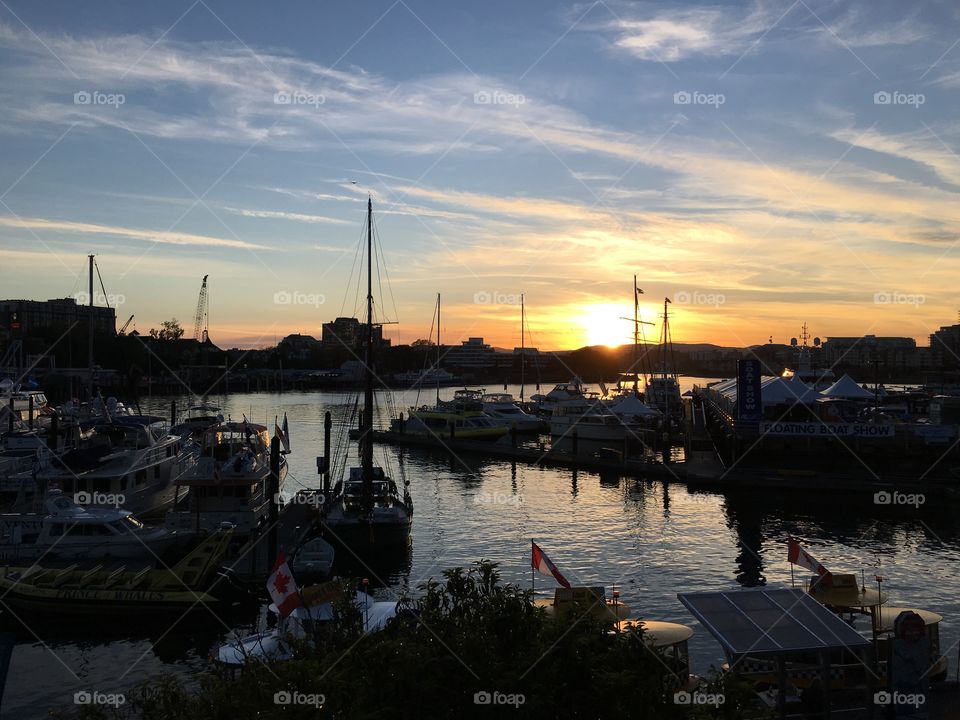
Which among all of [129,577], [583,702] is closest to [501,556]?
[129,577]

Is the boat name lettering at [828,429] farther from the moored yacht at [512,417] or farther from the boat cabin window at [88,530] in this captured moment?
the boat cabin window at [88,530]

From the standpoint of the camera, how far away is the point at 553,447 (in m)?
61.9

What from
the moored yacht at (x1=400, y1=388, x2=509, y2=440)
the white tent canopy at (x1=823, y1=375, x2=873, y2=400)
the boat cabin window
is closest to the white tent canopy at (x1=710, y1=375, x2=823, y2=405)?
the white tent canopy at (x1=823, y1=375, x2=873, y2=400)

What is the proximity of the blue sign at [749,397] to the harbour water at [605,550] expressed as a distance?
26.0 ft

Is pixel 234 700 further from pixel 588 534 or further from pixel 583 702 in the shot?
pixel 588 534

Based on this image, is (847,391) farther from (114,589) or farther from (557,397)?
(114,589)

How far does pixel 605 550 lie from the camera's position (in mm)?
31234

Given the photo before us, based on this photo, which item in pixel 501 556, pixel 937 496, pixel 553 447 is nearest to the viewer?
pixel 501 556

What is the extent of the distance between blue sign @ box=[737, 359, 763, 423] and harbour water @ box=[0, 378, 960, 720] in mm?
7913

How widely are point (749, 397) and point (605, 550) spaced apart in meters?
23.0

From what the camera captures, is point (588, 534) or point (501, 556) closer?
point (501, 556)

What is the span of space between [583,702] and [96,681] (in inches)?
609

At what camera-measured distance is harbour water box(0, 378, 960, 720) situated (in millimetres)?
20453

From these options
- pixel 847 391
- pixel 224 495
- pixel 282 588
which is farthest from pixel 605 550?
pixel 847 391
